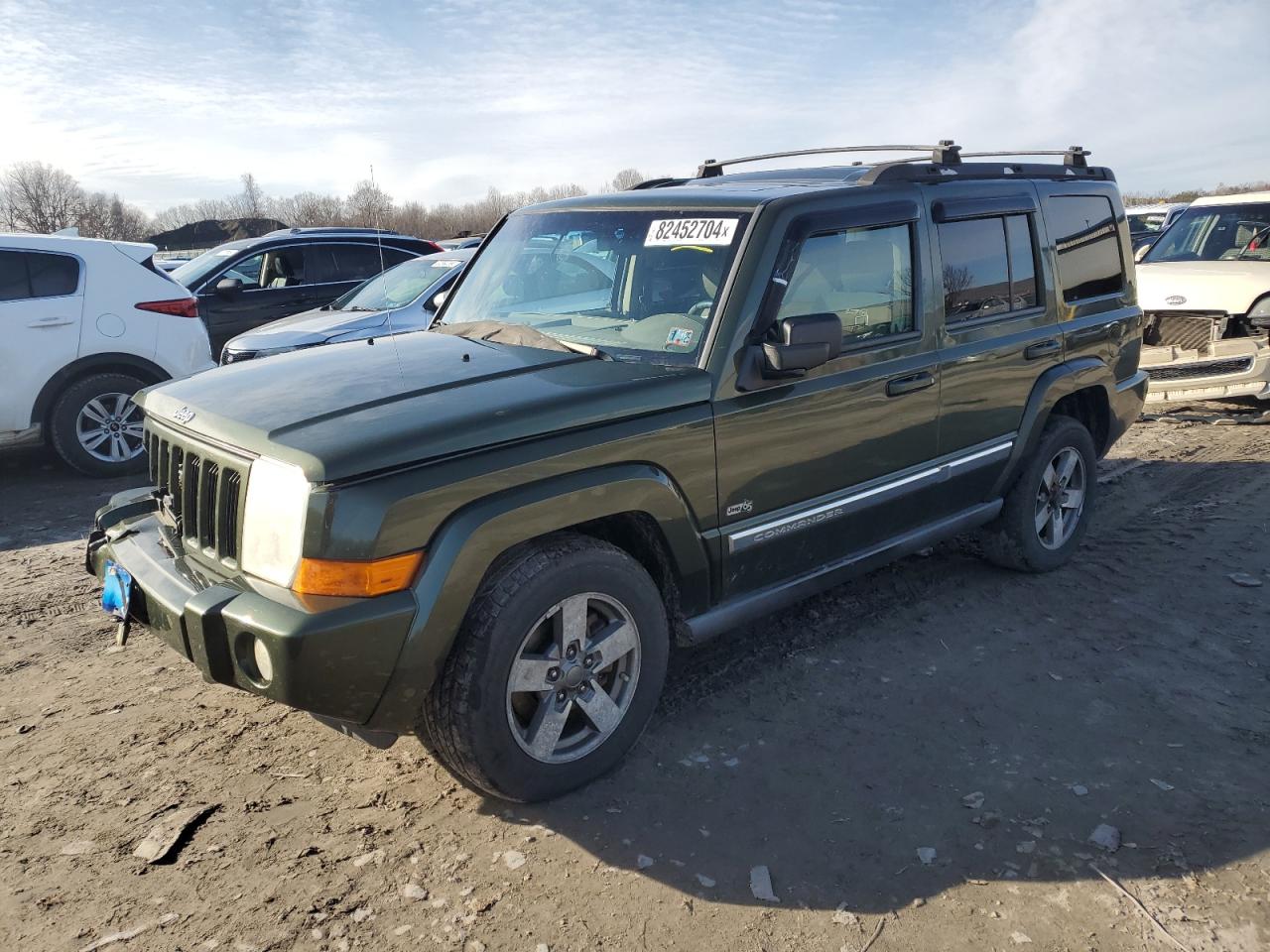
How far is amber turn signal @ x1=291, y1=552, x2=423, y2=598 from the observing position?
2.67 meters

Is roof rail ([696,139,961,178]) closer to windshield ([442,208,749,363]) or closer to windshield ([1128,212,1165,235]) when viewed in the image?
windshield ([442,208,749,363])

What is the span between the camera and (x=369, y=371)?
3.46 meters

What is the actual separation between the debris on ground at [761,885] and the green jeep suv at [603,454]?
2.13 ft

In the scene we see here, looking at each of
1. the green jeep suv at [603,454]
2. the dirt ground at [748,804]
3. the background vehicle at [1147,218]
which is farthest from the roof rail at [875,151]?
the background vehicle at [1147,218]

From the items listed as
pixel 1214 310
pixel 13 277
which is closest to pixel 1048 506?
pixel 1214 310

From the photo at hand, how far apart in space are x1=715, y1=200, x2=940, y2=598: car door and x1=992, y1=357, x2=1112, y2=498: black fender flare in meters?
0.76

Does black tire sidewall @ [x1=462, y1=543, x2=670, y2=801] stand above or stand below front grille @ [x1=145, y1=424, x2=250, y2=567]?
below

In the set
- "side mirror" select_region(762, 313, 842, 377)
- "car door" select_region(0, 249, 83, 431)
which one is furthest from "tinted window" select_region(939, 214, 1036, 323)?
"car door" select_region(0, 249, 83, 431)

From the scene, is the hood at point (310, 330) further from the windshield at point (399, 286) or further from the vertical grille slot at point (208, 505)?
the vertical grille slot at point (208, 505)

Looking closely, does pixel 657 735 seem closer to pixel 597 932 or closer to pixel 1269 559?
pixel 597 932

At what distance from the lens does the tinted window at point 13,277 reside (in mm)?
7023

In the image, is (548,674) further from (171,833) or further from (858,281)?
(858,281)

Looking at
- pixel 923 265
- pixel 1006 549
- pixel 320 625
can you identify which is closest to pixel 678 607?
pixel 320 625

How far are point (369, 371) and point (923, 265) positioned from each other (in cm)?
233
